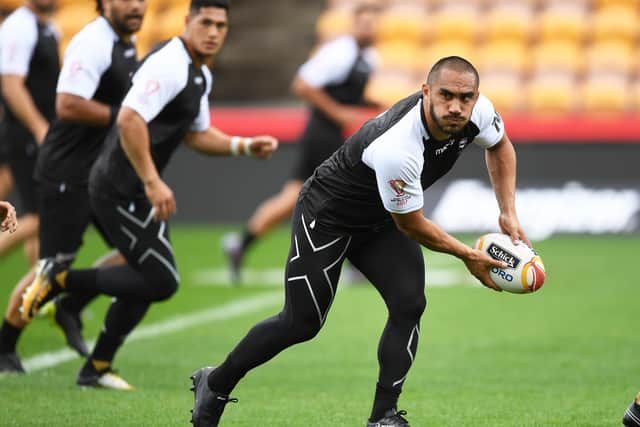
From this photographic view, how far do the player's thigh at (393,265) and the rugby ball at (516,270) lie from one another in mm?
359

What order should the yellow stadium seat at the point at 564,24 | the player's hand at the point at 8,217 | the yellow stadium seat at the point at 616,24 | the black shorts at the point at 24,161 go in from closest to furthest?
the player's hand at the point at 8,217 → the black shorts at the point at 24,161 → the yellow stadium seat at the point at 616,24 → the yellow stadium seat at the point at 564,24

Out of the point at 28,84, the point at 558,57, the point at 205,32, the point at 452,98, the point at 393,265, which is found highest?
the point at 558,57

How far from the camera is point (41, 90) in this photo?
895 centimetres

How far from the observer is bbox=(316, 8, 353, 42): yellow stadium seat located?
18469 millimetres

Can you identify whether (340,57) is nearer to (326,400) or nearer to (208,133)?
(208,133)

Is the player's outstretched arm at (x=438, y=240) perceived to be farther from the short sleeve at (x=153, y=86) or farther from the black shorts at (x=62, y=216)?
the black shorts at (x=62, y=216)

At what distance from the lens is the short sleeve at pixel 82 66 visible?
7.12m

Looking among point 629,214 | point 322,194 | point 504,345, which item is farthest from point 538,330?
point 629,214

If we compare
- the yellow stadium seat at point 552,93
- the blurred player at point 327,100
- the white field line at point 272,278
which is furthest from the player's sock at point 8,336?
the yellow stadium seat at point 552,93

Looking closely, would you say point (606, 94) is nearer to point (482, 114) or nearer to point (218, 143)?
point (218, 143)

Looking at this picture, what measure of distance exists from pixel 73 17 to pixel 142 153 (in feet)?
45.8

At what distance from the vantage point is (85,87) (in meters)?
7.15

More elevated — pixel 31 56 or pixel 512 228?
pixel 512 228

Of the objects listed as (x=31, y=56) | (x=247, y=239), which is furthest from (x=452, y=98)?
(x=247, y=239)
